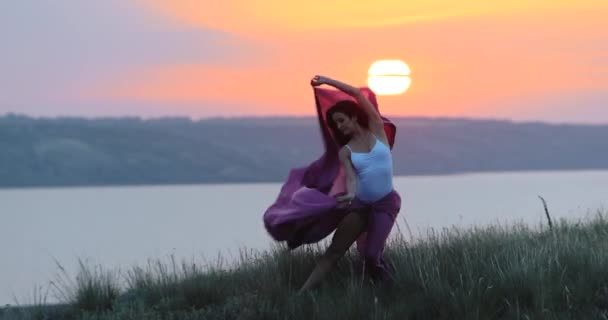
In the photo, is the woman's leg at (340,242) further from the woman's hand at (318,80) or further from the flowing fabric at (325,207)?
the woman's hand at (318,80)

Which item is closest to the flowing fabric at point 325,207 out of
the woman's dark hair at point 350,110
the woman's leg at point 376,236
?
the woman's leg at point 376,236

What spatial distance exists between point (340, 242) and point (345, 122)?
1.00 meters

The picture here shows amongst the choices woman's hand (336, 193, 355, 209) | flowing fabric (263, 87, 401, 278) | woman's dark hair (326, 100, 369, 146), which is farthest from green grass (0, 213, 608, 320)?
woman's dark hair (326, 100, 369, 146)

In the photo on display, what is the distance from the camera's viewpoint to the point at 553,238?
10094mm

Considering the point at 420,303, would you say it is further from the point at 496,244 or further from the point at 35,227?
the point at 35,227

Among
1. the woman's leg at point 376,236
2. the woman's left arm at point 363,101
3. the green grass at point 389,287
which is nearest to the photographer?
the green grass at point 389,287

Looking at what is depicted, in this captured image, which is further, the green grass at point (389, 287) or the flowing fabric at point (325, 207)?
the flowing fabric at point (325, 207)

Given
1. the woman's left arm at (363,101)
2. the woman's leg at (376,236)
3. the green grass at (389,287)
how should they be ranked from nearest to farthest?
the green grass at (389,287) < the woman's leg at (376,236) < the woman's left arm at (363,101)

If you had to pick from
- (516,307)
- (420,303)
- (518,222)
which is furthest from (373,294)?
(518,222)

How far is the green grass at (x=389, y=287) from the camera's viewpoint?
770cm

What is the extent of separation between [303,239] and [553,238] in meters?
2.90

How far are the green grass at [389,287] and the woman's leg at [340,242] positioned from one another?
116mm

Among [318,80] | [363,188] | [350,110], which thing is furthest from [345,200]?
[318,80]

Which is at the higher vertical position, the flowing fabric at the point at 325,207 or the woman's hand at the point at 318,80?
the woman's hand at the point at 318,80
